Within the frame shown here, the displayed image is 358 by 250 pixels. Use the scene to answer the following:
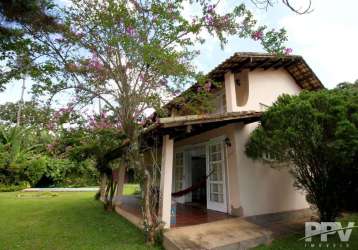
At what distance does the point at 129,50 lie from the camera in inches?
224

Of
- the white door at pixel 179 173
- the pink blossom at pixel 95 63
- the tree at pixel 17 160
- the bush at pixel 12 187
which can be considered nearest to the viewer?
the pink blossom at pixel 95 63

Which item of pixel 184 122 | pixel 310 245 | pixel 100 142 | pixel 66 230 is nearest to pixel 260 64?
pixel 184 122

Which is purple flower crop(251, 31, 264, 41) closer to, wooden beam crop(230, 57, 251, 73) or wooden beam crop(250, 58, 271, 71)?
wooden beam crop(230, 57, 251, 73)

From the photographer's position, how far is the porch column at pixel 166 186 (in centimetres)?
597

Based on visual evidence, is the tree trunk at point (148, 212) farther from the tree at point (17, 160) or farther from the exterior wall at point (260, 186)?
the tree at point (17, 160)

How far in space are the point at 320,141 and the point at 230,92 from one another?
131 inches

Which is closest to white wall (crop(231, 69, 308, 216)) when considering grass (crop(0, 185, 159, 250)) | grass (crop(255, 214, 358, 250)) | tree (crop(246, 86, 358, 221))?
tree (crop(246, 86, 358, 221))

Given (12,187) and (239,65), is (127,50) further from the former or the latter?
(12,187)

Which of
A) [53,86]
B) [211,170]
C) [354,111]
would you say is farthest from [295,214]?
[53,86]

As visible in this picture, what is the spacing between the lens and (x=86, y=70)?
249 inches

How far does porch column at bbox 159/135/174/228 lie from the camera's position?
5.97 metres

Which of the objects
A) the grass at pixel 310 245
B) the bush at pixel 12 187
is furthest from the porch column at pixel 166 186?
the bush at pixel 12 187

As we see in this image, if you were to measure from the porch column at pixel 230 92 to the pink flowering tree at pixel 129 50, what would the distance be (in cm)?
198

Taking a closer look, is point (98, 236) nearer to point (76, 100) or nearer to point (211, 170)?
point (76, 100)
